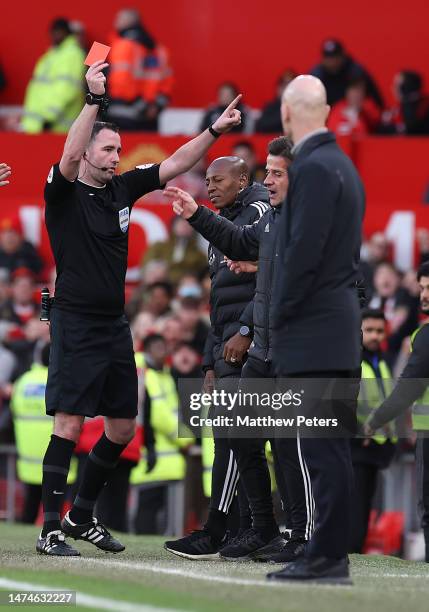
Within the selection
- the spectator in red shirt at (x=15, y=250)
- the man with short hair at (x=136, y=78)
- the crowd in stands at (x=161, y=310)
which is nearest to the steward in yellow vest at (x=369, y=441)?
the crowd in stands at (x=161, y=310)

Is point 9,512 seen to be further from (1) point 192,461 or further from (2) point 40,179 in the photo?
(2) point 40,179

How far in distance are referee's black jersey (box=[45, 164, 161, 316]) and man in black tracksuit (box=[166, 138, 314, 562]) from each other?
0.53 meters

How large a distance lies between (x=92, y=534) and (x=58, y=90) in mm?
11371

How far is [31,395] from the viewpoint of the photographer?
44.0 feet

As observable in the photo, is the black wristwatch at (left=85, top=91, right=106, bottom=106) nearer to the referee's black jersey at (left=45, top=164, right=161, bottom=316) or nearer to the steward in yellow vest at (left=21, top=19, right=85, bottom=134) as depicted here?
the referee's black jersey at (left=45, top=164, right=161, bottom=316)

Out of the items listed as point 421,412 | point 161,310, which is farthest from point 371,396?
point 161,310

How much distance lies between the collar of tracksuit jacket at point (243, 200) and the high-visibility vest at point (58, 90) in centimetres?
1064

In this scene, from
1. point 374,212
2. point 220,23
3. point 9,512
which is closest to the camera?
point 9,512

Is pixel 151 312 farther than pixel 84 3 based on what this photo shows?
No

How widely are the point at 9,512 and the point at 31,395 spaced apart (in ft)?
5.23

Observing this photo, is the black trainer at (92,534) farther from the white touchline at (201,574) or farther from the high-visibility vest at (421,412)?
the high-visibility vest at (421,412)

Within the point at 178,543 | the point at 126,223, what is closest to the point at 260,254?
the point at 126,223

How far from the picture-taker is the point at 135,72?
19.2m

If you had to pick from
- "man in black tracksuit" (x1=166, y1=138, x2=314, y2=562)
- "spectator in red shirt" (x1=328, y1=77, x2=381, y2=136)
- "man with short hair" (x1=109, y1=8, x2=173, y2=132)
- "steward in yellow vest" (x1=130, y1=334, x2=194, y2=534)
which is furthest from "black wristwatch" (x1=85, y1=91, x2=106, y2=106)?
"man with short hair" (x1=109, y1=8, x2=173, y2=132)
